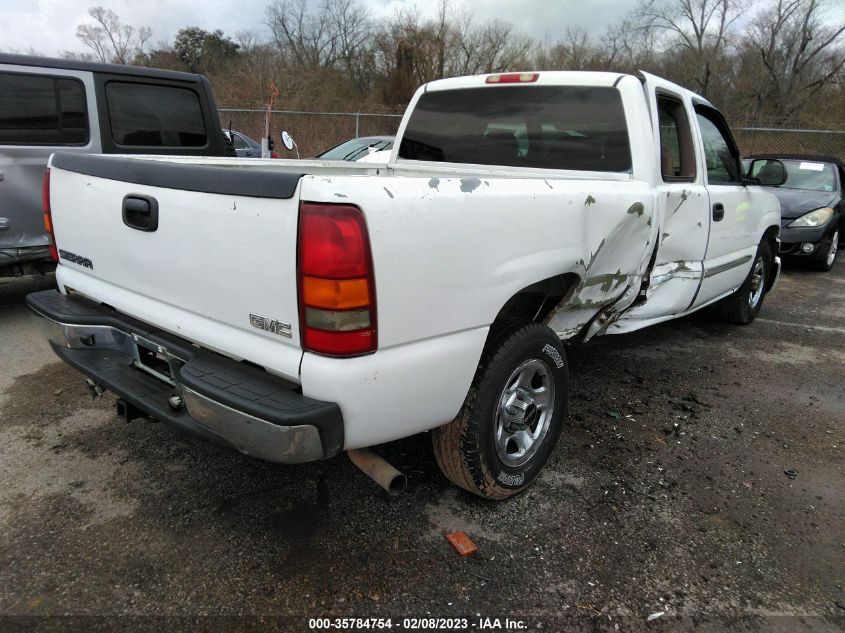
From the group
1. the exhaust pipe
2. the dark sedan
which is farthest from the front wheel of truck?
the dark sedan

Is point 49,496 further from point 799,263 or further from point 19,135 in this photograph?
point 799,263

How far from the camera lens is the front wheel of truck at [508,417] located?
2.39 m

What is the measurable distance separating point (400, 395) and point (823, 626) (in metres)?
1.71

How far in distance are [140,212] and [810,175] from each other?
1044cm

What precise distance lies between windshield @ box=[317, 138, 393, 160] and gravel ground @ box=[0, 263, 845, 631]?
742 cm

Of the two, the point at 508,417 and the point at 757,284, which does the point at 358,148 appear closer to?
the point at 757,284

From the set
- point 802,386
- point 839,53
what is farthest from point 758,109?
point 802,386

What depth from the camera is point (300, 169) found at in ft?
12.5

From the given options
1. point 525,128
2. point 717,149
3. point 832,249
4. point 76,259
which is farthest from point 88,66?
point 832,249

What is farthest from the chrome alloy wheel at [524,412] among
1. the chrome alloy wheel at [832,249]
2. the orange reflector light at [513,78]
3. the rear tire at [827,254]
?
the chrome alloy wheel at [832,249]

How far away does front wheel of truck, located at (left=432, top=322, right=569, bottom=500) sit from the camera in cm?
239

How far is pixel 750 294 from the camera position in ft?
18.4

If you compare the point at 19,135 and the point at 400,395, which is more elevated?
the point at 19,135

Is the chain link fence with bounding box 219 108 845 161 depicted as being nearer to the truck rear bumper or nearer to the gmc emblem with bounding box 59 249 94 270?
the gmc emblem with bounding box 59 249 94 270
